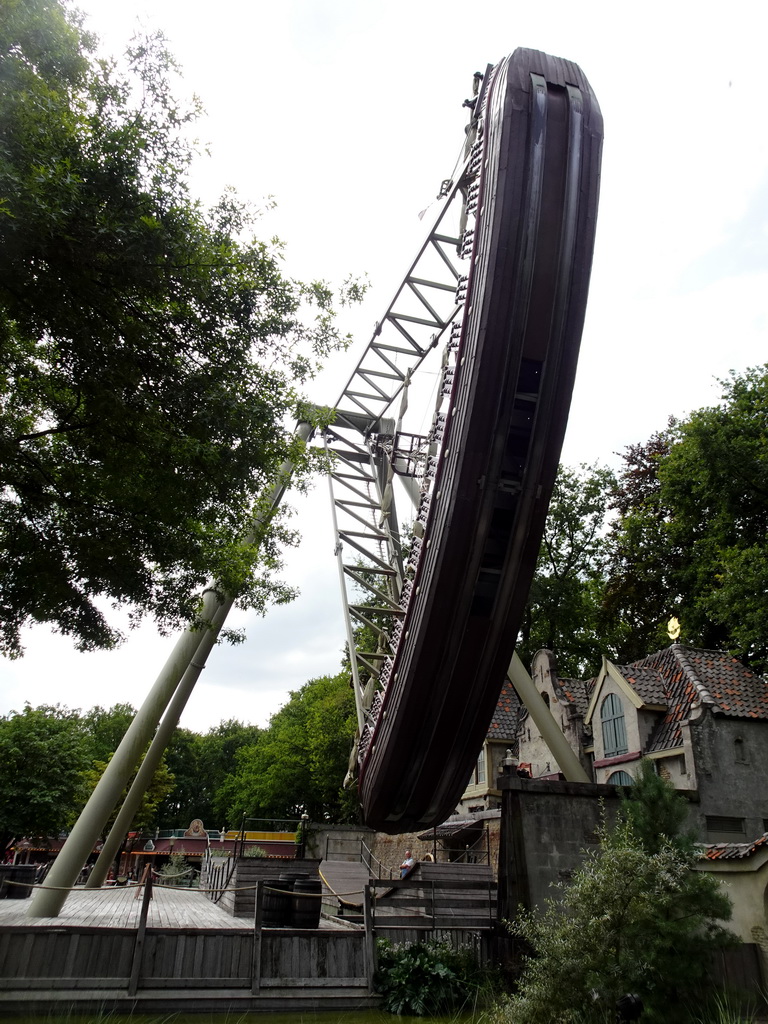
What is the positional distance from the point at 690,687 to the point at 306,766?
26274 mm

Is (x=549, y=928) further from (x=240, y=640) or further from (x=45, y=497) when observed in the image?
(x=45, y=497)

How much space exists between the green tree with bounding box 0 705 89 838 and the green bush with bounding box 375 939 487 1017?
23238 millimetres

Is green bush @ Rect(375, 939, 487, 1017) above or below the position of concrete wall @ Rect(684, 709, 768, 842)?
below

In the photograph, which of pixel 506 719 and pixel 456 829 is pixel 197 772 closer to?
pixel 506 719

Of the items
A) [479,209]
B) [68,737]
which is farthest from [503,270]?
[68,737]

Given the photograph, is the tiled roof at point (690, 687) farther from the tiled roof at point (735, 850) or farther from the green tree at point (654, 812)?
the green tree at point (654, 812)

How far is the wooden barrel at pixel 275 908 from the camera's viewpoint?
12438mm

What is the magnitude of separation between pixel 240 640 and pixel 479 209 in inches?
324

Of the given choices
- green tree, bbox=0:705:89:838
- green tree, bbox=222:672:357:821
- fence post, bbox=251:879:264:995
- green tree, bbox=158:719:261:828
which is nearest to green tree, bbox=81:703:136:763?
green tree, bbox=158:719:261:828

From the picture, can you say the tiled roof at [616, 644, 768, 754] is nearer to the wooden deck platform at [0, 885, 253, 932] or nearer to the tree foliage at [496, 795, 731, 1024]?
the tree foliage at [496, 795, 731, 1024]

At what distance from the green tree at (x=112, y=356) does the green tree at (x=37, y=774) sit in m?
24.0

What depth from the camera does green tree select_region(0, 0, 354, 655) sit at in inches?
283

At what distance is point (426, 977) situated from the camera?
38.3 feet

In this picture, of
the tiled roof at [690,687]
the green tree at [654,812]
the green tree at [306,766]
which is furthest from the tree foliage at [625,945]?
the green tree at [306,766]
